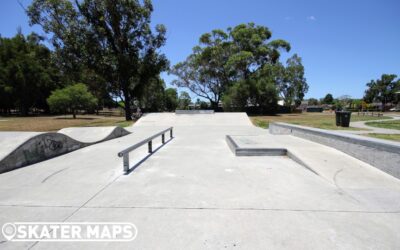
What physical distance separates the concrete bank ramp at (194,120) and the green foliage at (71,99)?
1748 cm

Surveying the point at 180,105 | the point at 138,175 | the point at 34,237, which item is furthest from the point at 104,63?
the point at 180,105

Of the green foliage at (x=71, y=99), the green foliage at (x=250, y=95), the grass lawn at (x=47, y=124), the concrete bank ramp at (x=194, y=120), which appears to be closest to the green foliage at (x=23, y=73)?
the green foliage at (x=71, y=99)

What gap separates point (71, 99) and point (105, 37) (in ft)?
45.0

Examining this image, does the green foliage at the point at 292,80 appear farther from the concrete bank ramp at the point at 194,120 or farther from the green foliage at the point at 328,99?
the green foliage at the point at 328,99

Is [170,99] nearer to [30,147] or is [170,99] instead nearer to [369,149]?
[30,147]

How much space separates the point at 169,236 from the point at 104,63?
2449 cm

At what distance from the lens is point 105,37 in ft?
81.9

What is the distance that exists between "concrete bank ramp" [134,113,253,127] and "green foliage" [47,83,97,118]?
17478 millimetres

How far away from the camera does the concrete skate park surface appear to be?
2.64m

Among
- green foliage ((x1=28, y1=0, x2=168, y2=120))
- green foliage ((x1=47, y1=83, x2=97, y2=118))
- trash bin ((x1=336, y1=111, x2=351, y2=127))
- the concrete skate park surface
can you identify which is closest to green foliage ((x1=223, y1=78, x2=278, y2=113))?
green foliage ((x1=28, y1=0, x2=168, y2=120))

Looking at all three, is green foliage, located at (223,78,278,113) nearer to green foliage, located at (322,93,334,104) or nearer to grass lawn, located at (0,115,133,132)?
grass lawn, located at (0,115,133,132)

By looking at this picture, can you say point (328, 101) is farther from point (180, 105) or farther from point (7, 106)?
point (7, 106)

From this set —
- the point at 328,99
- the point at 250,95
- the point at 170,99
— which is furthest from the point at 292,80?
the point at 328,99

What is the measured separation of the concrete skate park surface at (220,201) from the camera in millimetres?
2639
